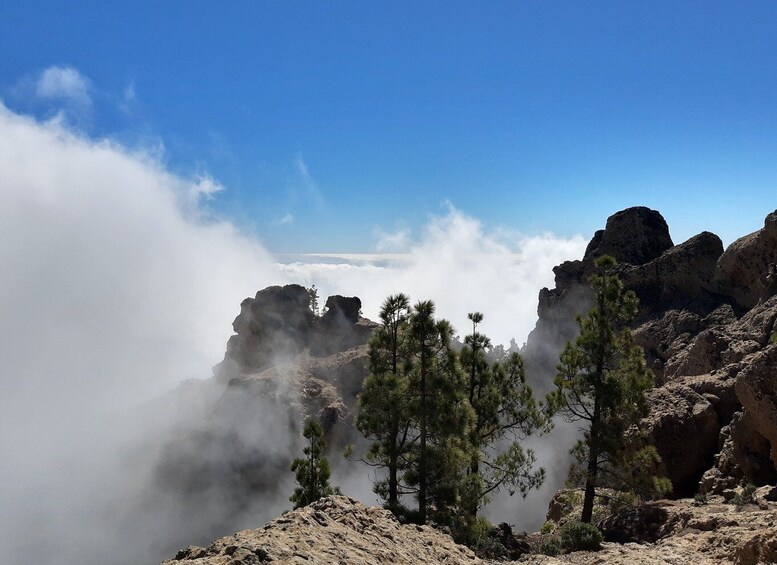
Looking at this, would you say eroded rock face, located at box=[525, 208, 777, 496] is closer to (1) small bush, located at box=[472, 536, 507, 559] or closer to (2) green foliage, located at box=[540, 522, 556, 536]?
(2) green foliage, located at box=[540, 522, 556, 536]

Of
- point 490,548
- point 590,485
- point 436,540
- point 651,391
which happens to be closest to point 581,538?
point 490,548

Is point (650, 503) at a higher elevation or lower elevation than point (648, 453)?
lower

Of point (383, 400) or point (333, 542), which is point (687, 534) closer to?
point (383, 400)

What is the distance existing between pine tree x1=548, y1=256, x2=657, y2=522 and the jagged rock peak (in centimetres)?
2935

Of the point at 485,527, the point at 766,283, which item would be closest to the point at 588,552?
the point at 485,527

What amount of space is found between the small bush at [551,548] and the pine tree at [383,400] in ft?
19.3

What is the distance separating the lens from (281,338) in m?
80.3

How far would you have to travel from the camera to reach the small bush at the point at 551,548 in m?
20.8

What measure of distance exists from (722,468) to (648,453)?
11.7ft

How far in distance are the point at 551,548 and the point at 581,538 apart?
1319 millimetres

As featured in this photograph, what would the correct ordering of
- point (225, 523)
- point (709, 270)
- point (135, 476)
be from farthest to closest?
point (135, 476), point (225, 523), point (709, 270)

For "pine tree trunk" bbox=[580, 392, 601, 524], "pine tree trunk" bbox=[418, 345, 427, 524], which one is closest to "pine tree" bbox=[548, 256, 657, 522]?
"pine tree trunk" bbox=[580, 392, 601, 524]

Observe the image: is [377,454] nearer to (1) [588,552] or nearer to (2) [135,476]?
(1) [588,552]

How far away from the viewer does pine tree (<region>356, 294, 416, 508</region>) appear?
71.8 feet
